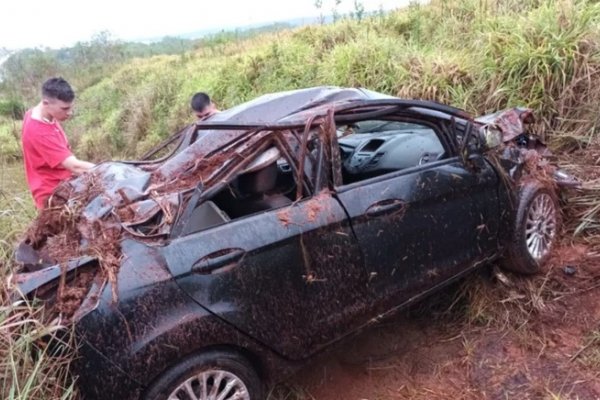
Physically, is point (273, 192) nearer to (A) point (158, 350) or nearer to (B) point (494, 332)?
(A) point (158, 350)

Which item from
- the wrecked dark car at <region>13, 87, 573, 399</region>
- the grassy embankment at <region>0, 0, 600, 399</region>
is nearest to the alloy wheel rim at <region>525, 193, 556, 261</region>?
the wrecked dark car at <region>13, 87, 573, 399</region>

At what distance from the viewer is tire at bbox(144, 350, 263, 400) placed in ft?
7.45

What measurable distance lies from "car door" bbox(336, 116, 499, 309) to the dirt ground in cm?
48

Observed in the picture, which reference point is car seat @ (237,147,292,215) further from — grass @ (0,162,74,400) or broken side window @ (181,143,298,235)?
grass @ (0,162,74,400)

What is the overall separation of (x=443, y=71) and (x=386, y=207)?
3706mm

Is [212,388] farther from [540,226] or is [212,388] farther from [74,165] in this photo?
[540,226]

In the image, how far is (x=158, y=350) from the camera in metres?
2.23

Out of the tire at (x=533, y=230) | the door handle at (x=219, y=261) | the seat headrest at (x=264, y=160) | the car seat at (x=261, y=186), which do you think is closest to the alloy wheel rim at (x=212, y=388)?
the door handle at (x=219, y=261)

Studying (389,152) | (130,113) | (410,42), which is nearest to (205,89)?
(130,113)

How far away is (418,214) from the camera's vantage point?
9.94 ft

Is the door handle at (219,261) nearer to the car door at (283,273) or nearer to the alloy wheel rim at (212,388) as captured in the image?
the car door at (283,273)

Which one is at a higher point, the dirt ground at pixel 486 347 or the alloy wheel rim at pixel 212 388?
the alloy wheel rim at pixel 212 388

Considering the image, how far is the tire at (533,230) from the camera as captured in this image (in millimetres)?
3633

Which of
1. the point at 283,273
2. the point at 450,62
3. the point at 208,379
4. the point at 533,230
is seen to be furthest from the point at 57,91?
the point at 450,62
